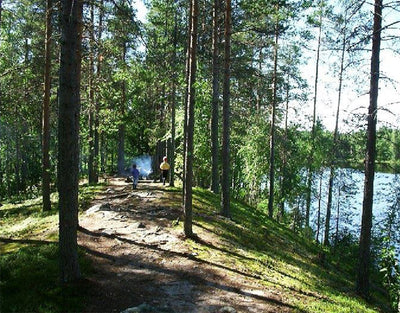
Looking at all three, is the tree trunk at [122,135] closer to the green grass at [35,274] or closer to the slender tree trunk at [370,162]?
the green grass at [35,274]

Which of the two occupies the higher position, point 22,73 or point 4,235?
point 22,73

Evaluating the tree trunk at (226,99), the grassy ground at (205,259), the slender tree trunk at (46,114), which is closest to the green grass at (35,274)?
the grassy ground at (205,259)

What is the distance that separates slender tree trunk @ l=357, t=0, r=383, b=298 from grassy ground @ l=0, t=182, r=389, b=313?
77cm

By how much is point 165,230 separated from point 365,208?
20.3ft

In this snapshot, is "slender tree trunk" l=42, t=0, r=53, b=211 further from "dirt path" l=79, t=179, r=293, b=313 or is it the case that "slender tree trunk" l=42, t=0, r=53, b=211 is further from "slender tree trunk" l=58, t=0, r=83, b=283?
"slender tree trunk" l=58, t=0, r=83, b=283

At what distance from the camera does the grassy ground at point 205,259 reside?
20.3ft

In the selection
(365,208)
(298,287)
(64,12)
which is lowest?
(298,287)

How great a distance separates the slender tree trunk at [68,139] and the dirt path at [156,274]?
802 mm

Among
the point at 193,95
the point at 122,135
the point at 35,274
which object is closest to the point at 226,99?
the point at 193,95

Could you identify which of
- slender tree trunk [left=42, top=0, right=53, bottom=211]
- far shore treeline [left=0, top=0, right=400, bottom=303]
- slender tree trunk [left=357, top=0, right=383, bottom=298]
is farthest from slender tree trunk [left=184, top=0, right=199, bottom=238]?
slender tree trunk [left=42, top=0, right=53, bottom=211]

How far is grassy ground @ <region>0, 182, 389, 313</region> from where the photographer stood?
20.3 feet

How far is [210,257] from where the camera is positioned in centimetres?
897

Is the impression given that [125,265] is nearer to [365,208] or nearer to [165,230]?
[165,230]

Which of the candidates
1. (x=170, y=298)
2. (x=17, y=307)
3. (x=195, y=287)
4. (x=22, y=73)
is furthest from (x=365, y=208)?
(x=22, y=73)
